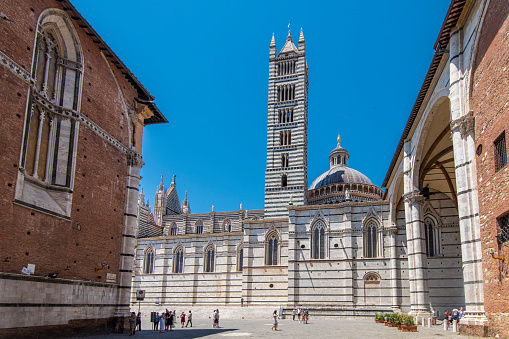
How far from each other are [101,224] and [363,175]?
1644 inches

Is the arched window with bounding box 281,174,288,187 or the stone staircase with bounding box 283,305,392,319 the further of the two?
the arched window with bounding box 281,174,288,187

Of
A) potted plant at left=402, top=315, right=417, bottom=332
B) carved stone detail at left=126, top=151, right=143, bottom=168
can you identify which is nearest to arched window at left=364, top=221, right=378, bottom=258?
potted plant at left=402, top=315, right=417, bottom=332

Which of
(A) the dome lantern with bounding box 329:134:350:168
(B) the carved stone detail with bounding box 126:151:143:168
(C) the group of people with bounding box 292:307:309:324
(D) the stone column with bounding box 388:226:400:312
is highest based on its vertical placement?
(A) the dome lantern with bounding box 329:134:350:168

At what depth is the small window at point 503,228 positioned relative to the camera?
12656 mm

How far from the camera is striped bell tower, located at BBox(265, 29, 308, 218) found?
153ft

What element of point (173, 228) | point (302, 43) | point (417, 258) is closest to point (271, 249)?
point (417, 258)

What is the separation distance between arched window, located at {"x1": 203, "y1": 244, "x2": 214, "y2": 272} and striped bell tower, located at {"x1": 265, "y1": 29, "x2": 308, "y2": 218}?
7.30 m

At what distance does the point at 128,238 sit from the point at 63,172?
4760mm

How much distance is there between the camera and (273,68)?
53094mm

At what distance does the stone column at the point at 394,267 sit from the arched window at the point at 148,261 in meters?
26.8

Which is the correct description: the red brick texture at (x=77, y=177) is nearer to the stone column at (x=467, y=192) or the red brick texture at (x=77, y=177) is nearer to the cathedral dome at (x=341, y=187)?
the stone column at (x=467, y=192)

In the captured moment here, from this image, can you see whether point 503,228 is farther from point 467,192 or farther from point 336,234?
point 336,234

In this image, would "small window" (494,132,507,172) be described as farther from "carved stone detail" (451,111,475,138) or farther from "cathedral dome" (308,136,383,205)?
"cathedral dome" (308,136,383,205)

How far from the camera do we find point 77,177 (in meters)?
17.2
